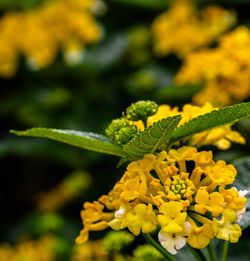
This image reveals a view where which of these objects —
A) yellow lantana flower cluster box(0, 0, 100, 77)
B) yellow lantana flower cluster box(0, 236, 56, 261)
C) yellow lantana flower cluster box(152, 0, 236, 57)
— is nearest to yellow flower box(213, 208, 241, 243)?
yellow lantana flower cluster box(0, 236, 56, 261)

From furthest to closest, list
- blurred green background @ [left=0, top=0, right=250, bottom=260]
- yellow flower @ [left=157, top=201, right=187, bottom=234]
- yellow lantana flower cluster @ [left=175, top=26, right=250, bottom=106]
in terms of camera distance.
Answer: blurred green background @ [left=0, top=0, right=250, bottom=260], yellow lantana flower cluster @ [left=175, top=26, right=250, bottom=106], yellow flower @ [left=157, top=201, right=187, bottom=234]

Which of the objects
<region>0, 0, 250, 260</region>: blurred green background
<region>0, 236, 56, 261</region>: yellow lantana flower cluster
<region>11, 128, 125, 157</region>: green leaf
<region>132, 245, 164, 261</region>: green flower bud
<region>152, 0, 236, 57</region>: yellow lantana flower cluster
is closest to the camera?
<region>11, 128, 125, 157</region>: green leaf

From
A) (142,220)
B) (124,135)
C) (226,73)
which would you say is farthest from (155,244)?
(226,73)

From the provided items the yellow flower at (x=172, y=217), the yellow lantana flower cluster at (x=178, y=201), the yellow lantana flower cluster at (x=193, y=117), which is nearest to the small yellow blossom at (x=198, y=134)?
the yellow lantana flower cluster at (x=193, y=117)

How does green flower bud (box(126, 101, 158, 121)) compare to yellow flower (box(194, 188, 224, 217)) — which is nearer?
yellow flower (box(194, 188, 224, 217))

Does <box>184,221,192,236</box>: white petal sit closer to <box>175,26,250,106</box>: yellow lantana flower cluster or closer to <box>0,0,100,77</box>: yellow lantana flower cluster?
<box>175,26,250,106</box>: yellow lantana flower cluster

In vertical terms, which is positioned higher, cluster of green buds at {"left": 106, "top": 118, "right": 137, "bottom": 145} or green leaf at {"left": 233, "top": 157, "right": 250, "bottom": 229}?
cluster of green buds at {"left": 106, "top": 118, "right": 137, "bottom": 145}

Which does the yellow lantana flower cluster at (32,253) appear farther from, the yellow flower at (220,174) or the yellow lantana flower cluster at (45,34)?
the yellow flower at (220,174)

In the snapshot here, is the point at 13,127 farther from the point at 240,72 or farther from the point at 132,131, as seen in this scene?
the point at 132,131
